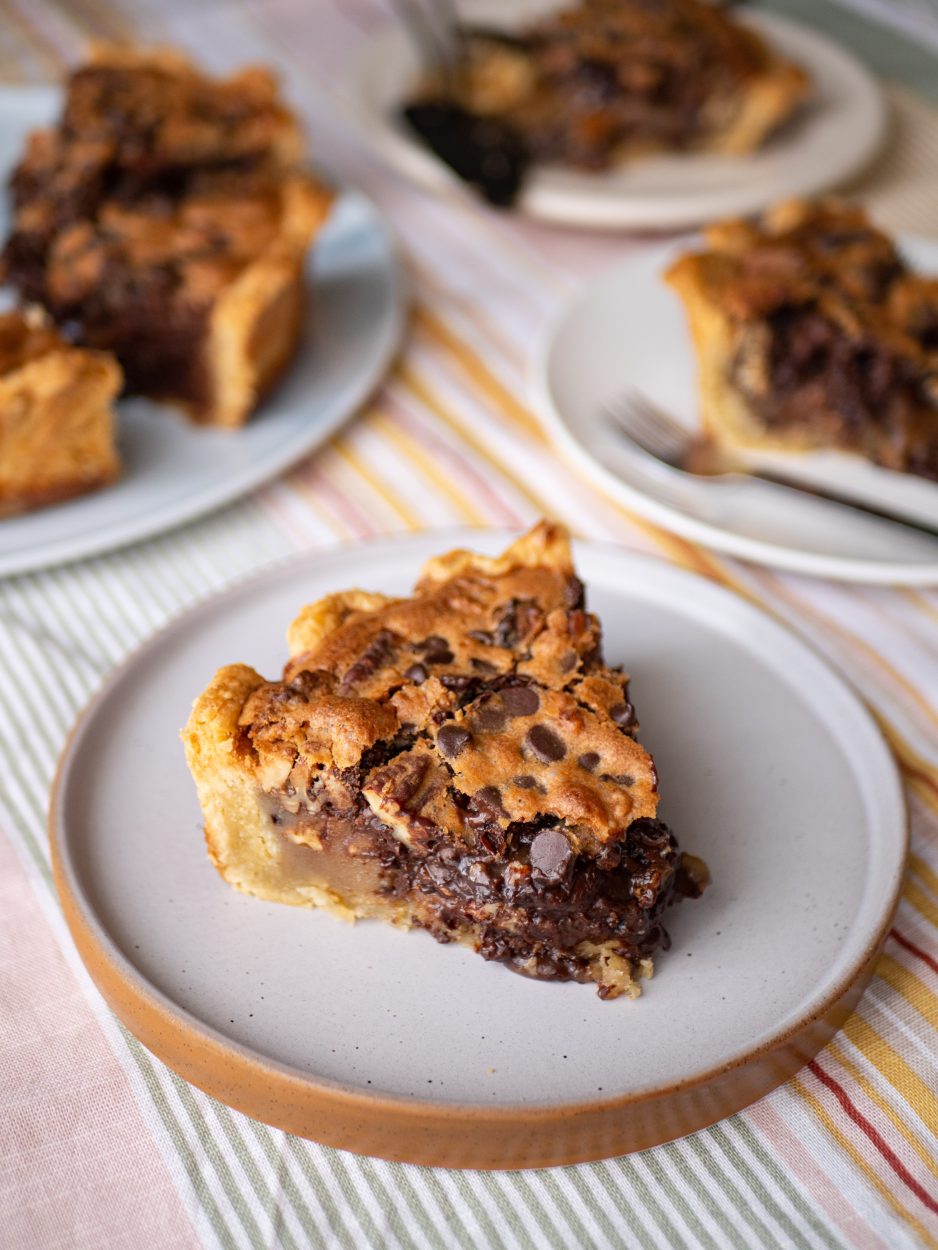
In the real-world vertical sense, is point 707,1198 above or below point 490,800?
below

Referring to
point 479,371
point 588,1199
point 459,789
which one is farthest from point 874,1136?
point 479,371

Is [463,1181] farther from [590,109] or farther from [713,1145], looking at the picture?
[590,109]

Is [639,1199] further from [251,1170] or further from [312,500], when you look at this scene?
[312,500]

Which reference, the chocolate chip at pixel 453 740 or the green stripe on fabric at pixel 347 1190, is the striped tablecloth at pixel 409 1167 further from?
the chocolate chip at pixel 453 740

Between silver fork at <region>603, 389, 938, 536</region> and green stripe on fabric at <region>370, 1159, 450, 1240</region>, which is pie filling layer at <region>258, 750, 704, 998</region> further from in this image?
silver fork at <region>603, 389, 938, 536</region>

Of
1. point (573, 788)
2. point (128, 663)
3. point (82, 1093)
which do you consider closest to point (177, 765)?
point (128, 663)

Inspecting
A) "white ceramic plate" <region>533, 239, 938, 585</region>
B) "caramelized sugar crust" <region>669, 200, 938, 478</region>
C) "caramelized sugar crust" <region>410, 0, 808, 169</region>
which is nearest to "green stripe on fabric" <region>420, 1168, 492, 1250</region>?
"white ceramic plate" <region>533, 239, 938, 585</region>

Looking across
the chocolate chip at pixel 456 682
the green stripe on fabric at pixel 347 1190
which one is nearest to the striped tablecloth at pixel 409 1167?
the green stripe on fabric at pixel 347 1190
